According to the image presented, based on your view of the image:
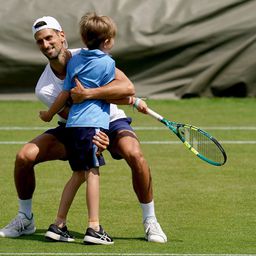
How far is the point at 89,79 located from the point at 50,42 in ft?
1.28

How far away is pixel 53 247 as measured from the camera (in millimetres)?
7555

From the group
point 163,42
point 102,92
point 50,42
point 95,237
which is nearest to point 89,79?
point 102,92

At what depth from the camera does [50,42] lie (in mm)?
7727

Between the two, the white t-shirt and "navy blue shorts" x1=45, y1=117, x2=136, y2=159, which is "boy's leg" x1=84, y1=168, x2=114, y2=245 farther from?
the white t-shirt

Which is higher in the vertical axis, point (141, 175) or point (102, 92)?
point (102, 92)

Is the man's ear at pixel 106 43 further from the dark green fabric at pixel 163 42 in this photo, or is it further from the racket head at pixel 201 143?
the dark green fabric at pixel 163 42

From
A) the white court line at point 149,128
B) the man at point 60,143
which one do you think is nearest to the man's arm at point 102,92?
the man at point 60,143

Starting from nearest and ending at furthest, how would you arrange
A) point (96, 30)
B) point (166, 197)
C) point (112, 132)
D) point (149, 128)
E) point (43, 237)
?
point (96, 30) < point (112, 132) < point (43, 237) < point (166, 197) < point (149, 128)

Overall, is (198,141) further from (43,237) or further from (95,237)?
(43,237)

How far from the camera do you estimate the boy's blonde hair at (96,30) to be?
754 cm

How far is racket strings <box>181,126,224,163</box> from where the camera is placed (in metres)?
7.86

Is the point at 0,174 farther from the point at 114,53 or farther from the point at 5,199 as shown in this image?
the point at 114,53

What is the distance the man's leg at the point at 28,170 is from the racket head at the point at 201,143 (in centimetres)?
89

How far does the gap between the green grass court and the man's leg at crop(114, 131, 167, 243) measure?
0.33 ft
